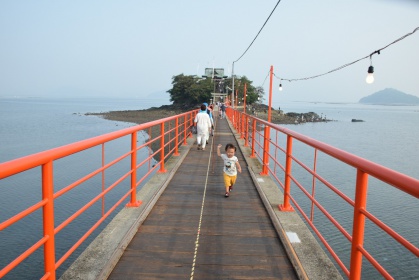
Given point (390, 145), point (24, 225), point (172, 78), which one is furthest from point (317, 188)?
point (172, 78)

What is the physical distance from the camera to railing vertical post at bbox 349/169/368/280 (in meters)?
2.44

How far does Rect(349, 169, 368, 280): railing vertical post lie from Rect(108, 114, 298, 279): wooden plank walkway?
2.70 ft

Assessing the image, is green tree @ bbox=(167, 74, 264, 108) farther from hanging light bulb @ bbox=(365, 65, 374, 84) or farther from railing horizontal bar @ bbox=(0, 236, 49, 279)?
railing horizontal bar @ bbox=(0, 236, 49, 279)

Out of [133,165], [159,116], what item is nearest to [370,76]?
[133,165]

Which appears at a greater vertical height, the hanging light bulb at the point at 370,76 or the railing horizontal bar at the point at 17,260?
the hanging light bulb at the point at 370,76

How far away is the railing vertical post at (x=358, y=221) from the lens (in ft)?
8.02

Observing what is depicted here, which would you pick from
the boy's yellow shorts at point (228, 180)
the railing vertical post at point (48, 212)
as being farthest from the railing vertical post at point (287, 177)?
the railing vertical post at point (48, 212)

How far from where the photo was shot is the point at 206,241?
4.06 metres

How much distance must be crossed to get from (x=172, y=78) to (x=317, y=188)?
260 feet

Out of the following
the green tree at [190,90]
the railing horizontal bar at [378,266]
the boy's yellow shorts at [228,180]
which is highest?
the green tree at [190,90]

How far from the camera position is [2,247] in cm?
1289

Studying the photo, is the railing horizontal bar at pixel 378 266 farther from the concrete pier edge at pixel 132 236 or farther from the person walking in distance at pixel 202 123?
the person walking in distance at pixel 202 123

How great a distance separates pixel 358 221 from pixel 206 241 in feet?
6.53

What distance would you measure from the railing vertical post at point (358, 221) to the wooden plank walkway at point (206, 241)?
82 cm
